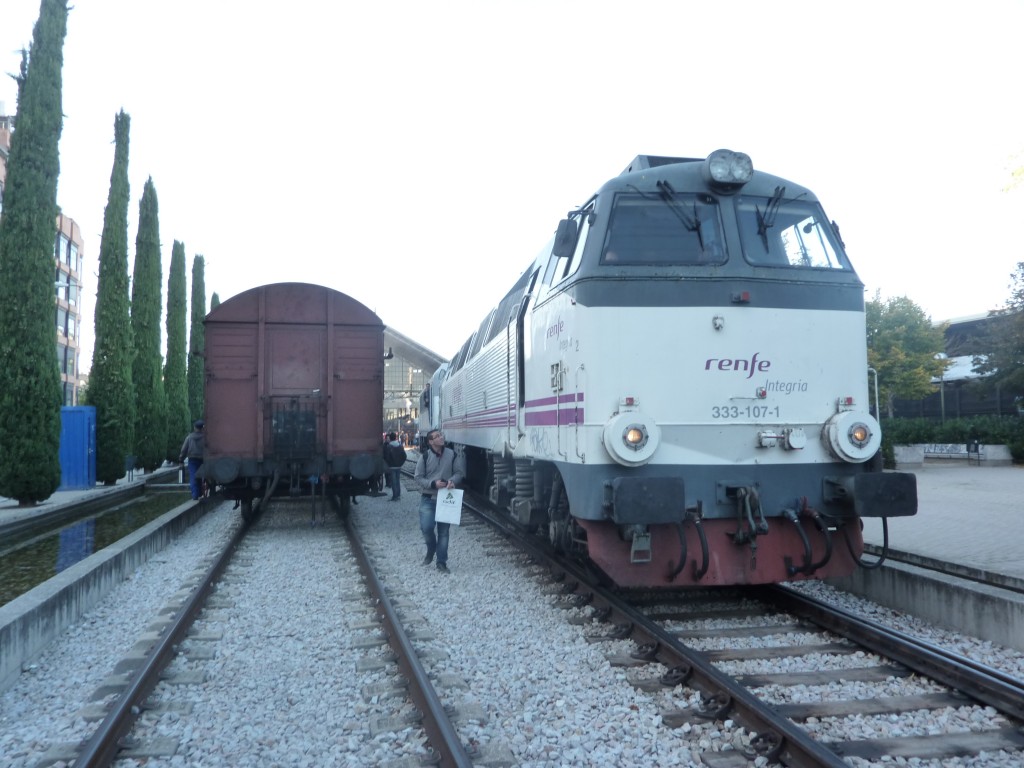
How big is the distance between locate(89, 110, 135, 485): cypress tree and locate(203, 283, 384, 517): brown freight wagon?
9930 millimetres

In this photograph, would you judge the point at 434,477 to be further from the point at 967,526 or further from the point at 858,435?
the point at 967,526

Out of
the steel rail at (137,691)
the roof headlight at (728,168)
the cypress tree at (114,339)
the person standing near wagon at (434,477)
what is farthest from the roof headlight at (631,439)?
the cypress tree at (114,339)

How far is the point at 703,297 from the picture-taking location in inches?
241

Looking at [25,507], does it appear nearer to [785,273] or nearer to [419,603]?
[419,603]

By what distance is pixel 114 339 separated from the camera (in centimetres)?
2170

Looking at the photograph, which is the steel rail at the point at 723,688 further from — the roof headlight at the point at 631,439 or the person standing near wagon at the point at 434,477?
the person standing near wagon at the point at 434,477

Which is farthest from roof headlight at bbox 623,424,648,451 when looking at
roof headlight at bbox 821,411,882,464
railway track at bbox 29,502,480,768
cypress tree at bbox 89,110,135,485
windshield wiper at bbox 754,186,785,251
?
cypress tree at bbox 89,110,135,485

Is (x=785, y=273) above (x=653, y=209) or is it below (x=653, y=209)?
below

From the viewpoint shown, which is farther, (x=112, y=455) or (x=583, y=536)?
(x=112, y=455)

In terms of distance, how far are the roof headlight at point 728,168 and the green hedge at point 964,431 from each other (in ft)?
67.8

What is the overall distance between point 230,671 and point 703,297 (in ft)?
14.5

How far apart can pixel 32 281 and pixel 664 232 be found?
545 inches

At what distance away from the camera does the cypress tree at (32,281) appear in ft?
49.6

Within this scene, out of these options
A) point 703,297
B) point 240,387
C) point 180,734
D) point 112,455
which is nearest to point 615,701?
point 180,734
